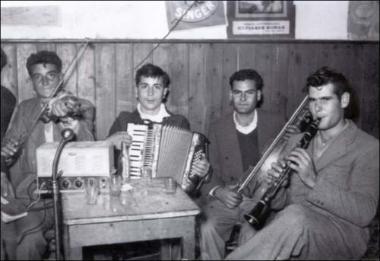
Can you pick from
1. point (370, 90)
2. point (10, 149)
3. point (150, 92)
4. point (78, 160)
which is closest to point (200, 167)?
point (150, 92)

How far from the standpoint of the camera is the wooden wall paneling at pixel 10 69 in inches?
151

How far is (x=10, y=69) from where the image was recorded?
3.85 m

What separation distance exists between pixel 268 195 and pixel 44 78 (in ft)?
7.00

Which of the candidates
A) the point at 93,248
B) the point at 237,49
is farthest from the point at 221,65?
the point at 93,248

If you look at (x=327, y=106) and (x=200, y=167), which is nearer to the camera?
(x=327, y=106)

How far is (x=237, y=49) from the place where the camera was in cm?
420

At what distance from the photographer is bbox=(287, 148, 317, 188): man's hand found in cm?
264

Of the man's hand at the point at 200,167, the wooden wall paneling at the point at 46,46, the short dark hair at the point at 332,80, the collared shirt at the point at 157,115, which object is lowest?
the man's hand at the point at 200,167

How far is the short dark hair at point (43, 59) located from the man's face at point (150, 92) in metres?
0.76

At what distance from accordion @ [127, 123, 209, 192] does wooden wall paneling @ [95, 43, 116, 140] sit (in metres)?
1.05

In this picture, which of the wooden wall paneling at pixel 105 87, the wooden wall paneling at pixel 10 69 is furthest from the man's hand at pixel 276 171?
the wooden wall paneling at pixel 10 69

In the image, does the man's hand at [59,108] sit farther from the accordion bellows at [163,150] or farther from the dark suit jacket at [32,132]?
the accordion bellows at [163,150]

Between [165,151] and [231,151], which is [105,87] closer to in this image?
[165,151]

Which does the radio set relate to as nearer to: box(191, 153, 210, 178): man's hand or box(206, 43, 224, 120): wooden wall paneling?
box(191, 153, 210, 178): man's hand
